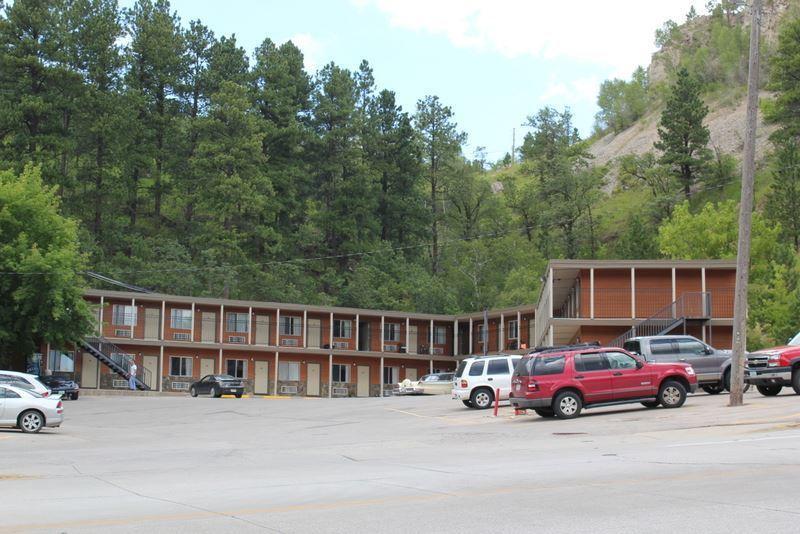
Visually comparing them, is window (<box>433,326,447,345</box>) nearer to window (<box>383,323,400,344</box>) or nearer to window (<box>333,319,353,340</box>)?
window (<box>383,323,400,344</box>)

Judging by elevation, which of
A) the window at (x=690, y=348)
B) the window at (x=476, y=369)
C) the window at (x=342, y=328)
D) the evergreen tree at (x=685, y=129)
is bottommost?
the window at (x=476, y=369)

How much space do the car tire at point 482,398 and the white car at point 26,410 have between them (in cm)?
1277

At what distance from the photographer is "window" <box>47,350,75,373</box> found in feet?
189

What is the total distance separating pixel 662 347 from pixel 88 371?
39241mm

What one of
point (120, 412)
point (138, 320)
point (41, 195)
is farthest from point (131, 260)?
point (120, 412)

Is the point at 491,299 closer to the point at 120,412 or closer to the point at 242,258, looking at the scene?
the point at 242,258

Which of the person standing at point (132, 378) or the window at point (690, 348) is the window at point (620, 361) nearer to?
the window at point (690, 348)

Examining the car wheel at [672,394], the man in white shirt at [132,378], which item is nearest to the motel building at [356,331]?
the man in white shirt at [132,378]

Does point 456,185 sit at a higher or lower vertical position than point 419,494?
higher

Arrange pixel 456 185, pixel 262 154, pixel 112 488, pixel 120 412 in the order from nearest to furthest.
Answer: pixel 112 488
pixel 120 412
pixel 262 154
pixel 456 185

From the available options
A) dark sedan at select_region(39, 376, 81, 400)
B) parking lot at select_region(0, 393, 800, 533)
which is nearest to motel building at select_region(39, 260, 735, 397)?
dark sedan at select_region(39, 376, 81, 400)

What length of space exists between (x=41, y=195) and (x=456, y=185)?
157 feet

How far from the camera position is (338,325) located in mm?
68500

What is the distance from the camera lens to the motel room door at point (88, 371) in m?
58.4
